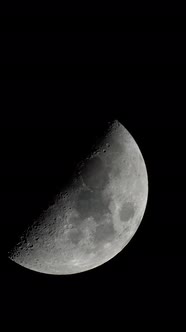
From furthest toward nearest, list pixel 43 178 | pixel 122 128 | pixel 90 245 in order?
pixel 122 128, pixel 90 245, pixel 43 178

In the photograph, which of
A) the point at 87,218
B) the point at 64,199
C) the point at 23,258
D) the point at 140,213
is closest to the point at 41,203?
the point at 64,199

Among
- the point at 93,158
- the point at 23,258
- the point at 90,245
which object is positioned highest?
the point at 93,158

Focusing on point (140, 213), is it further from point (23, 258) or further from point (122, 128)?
point (23, 258)

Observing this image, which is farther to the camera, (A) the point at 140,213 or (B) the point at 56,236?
(A) the point at 140,213

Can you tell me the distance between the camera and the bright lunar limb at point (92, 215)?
5324 mm

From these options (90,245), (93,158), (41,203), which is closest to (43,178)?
(41,203)

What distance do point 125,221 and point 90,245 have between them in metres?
0.68

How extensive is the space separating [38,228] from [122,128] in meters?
2.14

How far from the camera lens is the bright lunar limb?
532cm

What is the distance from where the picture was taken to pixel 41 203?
5305mm

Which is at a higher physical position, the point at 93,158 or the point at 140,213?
the point at 93,158

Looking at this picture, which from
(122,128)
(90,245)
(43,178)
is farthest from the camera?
(122,128)

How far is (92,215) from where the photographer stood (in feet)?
17.6

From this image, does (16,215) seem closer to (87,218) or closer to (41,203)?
(41,203)
